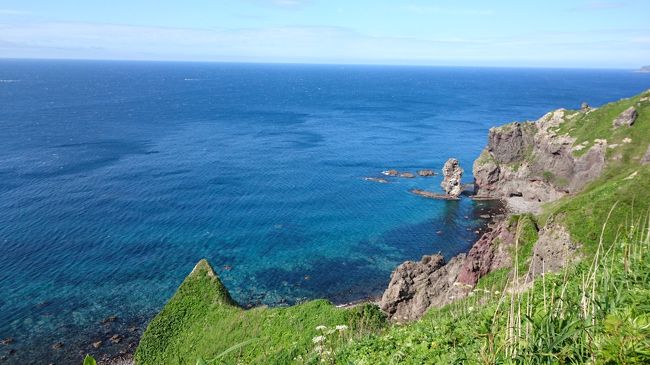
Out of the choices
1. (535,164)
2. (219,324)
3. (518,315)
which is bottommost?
(219,324)

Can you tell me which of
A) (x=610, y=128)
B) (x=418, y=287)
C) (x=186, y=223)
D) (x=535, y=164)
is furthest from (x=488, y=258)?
(x=186, y=223)

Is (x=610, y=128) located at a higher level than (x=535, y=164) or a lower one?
higher

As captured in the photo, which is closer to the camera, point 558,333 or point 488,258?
point 558,333

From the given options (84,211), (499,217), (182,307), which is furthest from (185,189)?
(499,217)

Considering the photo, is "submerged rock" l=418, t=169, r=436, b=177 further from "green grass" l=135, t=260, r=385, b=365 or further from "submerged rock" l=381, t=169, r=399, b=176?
"green grass" l=135, t=260, r=385, b=365

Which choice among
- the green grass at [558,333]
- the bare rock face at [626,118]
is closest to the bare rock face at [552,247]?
the green grass at [558,333]

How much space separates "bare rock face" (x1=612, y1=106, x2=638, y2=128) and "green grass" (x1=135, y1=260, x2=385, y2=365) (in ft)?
229

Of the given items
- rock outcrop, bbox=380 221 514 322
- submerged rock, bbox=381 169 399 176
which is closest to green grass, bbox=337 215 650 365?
rock outcrop, bbox=380 221 514 322

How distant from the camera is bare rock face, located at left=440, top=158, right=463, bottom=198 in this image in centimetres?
9950

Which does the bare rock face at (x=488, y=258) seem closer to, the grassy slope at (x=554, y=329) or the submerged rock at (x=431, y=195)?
the grassy slope at (x=554, y=329)

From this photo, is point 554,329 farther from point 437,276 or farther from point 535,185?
point 535,185

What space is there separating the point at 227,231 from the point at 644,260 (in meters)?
73.8

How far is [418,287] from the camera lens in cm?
4878

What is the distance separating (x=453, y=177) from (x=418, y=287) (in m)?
56.3
